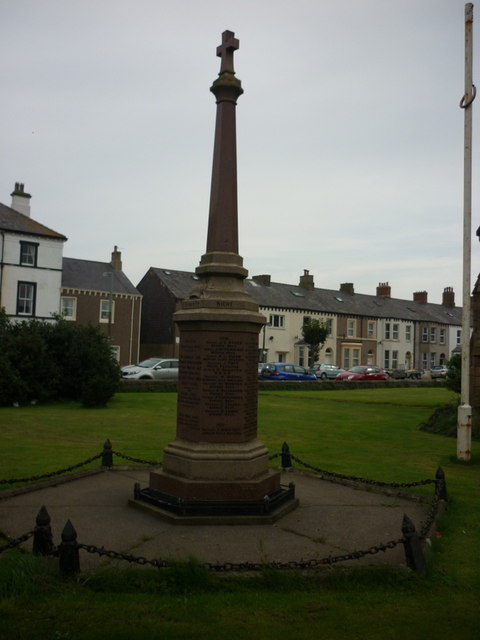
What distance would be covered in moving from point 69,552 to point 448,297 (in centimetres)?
7063

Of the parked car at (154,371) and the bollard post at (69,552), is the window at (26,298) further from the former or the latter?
the bollard post at (69,552)

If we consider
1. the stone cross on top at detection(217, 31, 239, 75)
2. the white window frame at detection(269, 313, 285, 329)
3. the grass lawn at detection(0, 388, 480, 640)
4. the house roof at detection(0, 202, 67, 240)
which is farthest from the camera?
the white window frame at detection(269, 313, 285, 329)

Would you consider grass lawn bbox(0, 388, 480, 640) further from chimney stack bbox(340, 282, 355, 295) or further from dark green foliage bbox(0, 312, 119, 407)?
chimney stack bbox(340, 282, 355, 295)

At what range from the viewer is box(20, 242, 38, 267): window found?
36.3m

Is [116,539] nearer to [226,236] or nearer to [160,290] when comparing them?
[226,236]

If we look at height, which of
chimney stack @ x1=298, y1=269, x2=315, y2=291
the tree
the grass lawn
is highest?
chimney stack @ x1=298, y1=269, x2=315, y2=291

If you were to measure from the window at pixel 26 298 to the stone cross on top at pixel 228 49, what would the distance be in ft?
105

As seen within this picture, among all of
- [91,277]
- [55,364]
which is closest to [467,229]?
[55,364]

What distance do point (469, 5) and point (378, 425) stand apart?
11.2 metres

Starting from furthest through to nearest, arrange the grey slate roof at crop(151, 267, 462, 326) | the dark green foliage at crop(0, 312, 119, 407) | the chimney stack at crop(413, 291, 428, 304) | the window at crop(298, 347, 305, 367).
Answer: the chimney stack at crop(413, 291, 428, 304) < the window at crop(298, 347, 305, 367) < the grey slate roof at crop(151, 267, 462, 326) < the dark green foliage at crop(0, 312, 119, 407)

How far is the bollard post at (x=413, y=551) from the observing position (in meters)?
5.31

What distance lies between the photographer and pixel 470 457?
11.2 metres

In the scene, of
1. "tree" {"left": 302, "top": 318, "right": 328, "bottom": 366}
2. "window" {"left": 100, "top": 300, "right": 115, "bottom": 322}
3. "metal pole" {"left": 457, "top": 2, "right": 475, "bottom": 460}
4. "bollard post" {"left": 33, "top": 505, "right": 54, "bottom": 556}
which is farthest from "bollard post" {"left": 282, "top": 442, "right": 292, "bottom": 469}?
"tree" {"left": 302, "top": 318, "right": 328, "bottom": 366}

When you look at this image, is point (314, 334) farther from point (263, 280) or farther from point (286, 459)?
point (286, 459)
